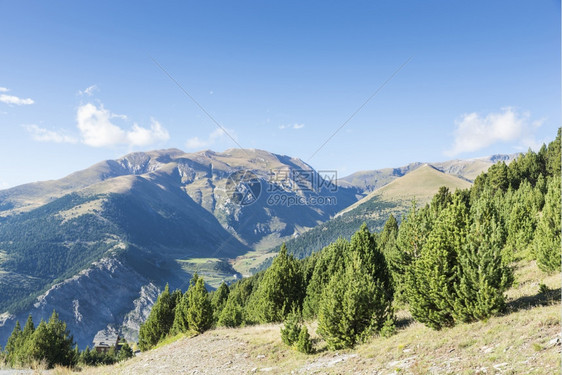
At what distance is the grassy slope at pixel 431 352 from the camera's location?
1259cm

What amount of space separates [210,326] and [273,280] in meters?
10.7

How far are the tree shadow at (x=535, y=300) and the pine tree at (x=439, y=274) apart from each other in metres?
3.49

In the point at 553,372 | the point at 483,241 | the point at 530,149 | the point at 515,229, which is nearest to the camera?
the point at 553,372

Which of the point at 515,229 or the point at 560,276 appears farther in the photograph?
the point at 515,229

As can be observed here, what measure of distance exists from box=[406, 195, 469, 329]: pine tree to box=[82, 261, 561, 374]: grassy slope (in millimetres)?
1114

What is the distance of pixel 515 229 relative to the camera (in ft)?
136

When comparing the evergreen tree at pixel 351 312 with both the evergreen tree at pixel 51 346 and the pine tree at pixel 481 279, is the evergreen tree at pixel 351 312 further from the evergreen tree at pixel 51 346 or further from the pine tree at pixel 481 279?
the evergreen tree at pixel 51 346

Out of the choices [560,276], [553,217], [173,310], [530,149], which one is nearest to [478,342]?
[560,276]

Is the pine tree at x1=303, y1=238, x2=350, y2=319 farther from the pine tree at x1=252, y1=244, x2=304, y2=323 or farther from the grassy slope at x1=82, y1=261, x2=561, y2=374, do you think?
the grassy slope at x1=82, y1=261, x2=561, y2=374

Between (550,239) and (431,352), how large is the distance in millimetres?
18686

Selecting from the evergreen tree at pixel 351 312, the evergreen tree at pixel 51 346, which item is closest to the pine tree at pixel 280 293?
the evergreen tree at pixel 351 312

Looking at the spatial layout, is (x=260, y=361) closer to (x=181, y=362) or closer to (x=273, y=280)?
(x=181, y=362)

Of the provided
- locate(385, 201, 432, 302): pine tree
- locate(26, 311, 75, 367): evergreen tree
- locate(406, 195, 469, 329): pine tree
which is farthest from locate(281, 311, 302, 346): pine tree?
locate(26, 311, 75, 367): evergreen tree

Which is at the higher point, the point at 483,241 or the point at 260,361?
the point at 483,241
